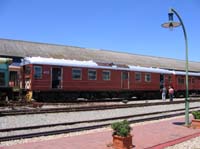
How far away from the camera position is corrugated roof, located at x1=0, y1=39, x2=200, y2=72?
34.9 meters

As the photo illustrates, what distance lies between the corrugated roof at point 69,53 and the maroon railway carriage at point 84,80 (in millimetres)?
9207

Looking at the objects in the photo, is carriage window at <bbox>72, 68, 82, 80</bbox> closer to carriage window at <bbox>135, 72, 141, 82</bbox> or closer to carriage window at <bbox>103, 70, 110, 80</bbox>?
carriage window at <bbox>103, 70, 110, 80</bbox>

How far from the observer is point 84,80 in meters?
26.3

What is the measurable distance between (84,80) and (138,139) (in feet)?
52.5

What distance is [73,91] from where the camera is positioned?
2566 cm

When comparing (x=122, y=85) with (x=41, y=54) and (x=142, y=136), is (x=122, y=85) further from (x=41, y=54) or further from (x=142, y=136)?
(x=142, y=136)

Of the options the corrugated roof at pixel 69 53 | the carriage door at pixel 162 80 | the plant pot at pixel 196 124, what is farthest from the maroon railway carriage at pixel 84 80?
the plant pot at pixel 196 124

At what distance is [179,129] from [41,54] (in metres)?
25.5

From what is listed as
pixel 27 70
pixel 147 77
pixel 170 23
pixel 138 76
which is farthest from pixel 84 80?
pixel 170 23

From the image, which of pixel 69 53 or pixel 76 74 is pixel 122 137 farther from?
pixel 69 53

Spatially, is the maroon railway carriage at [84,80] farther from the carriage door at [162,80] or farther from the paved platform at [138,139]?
the paved platform at [138,139]

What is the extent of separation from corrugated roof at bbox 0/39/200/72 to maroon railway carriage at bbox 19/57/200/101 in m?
9.21

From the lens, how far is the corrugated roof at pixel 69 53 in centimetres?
3493

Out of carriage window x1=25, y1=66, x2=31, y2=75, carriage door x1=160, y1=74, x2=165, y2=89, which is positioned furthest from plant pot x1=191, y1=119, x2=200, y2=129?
carriage door x1=160, y1=74, x2=165, y2=89
